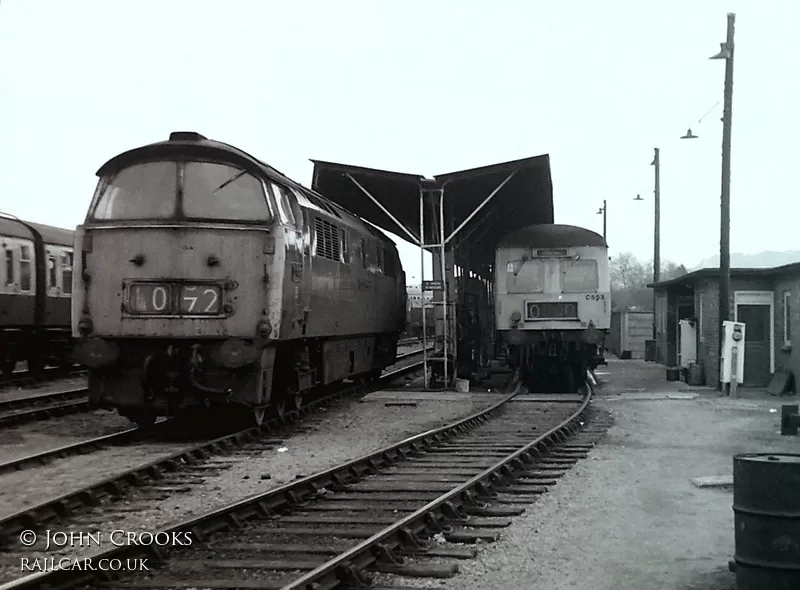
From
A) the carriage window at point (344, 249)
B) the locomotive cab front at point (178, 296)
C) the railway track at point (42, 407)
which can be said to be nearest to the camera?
the locomotive cab front at point (178, 296)

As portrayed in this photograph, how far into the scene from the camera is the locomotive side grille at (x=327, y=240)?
1367 cm

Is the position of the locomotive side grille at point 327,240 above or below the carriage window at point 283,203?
below

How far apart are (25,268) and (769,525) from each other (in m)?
16.9

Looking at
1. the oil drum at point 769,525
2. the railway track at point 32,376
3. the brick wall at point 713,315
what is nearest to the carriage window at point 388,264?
the brick wall at point 713,315

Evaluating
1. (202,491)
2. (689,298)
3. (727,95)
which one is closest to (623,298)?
(689,298)

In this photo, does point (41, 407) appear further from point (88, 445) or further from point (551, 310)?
point (551, 310)

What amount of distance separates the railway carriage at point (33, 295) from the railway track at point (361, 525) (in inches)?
420

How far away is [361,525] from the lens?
725 centimetres

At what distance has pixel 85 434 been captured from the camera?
1261cm

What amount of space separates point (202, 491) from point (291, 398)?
241 inches

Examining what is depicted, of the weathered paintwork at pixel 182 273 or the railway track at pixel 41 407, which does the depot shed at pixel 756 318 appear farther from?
the railway track at pixel 41 407

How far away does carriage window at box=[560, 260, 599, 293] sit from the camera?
20.2 m

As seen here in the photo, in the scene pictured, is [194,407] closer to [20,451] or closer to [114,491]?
[20,451]

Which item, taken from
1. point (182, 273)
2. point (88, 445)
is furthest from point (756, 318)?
point (88, 445)
